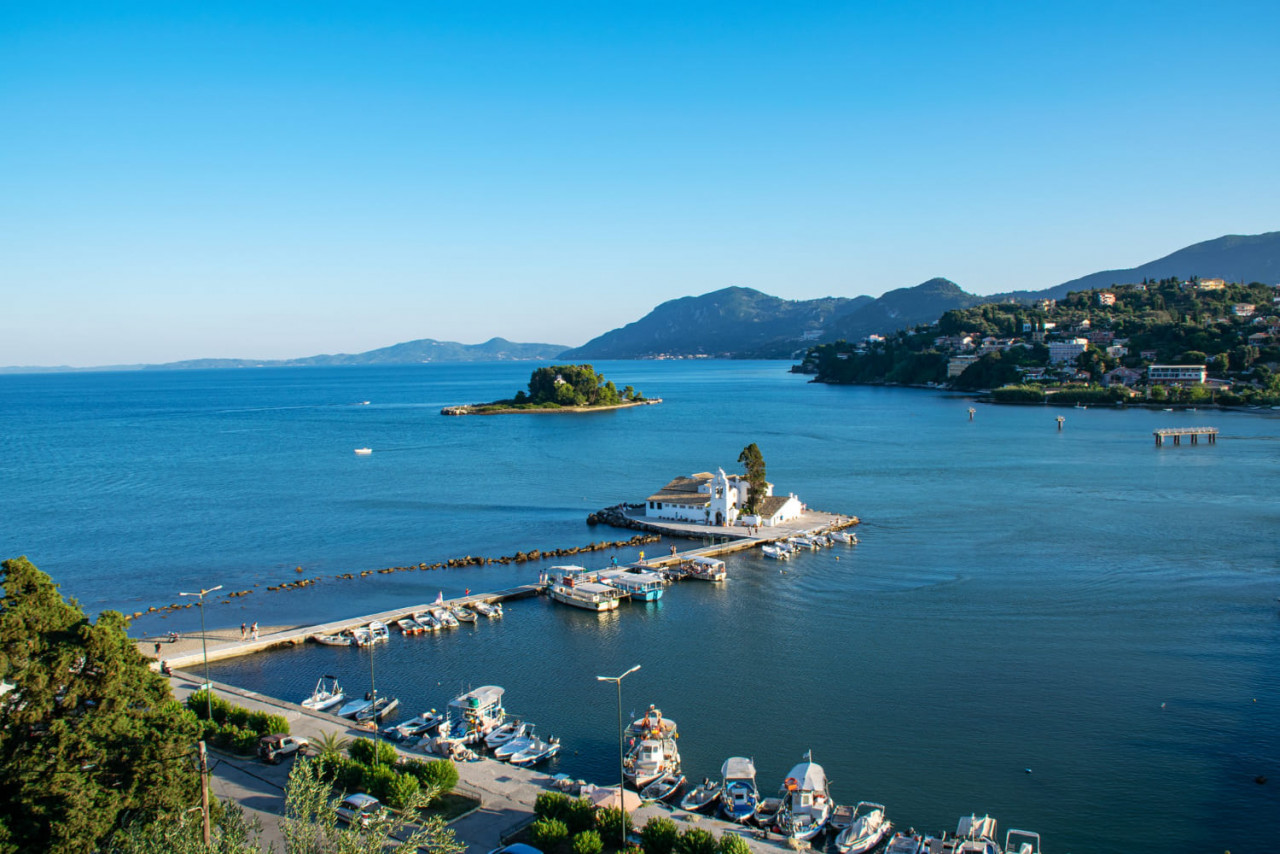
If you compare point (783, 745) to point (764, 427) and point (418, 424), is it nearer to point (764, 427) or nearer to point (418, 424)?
point (764, 427)

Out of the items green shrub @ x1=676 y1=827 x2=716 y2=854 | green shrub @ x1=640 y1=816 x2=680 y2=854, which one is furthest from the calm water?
green shrub @ x1=676 y1=827 x2=716 y2=854

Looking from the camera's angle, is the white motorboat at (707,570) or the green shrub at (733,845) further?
the white motorboat at (707,570)

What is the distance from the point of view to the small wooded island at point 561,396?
127 meters

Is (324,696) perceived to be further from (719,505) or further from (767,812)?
(719,505)

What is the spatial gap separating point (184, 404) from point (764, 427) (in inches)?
A: 4641

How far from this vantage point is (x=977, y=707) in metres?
24.3

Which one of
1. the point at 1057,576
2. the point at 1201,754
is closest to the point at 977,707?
the point at 1201,754

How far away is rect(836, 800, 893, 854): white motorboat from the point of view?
17.5 metres

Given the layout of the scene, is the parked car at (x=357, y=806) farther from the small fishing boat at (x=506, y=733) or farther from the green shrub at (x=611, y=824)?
the small fishing boat at (x=506, y=733)

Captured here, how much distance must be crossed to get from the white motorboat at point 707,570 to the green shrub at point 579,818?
2177 centimetres

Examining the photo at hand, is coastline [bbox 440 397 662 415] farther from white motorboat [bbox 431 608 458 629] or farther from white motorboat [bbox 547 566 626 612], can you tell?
white motorboat [bbox 431 608 458 629]

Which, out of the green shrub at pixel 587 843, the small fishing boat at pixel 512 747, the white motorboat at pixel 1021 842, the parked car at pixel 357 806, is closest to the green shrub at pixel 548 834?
the green shrub at pixel 587 843

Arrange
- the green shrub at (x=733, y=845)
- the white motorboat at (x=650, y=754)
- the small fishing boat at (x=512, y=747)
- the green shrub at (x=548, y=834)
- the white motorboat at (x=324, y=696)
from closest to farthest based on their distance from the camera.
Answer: the green shrub at (x=733, y=845) < the green shrub at (x=548, y=834) < the white motorboat at (x=650, y=754) < the small fishing boat at (x=512, y=747) < the white motorboat at (x=324, y=696)

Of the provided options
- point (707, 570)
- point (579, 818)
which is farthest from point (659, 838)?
point (707, 570)
